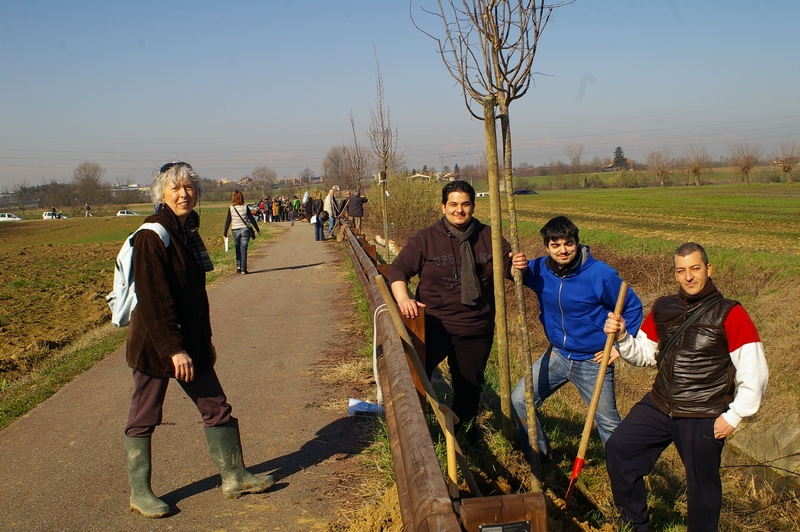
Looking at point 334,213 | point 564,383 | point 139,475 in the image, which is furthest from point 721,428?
point 334,213

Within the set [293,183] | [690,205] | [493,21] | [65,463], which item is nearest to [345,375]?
[65,463]

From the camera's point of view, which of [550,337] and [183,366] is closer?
[183,366]

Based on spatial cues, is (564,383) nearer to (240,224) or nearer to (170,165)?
(170,165)

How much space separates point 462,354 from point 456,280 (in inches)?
20.7

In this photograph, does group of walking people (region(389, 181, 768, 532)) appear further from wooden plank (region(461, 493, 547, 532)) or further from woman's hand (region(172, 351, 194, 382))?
wooden plank (region(461, 493, 547, 532))

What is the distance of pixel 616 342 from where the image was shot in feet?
13.5

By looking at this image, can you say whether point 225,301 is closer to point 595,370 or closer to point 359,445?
point 359,445

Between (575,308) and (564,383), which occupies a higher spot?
(575,308)

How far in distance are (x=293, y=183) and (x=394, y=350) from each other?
4977 inches

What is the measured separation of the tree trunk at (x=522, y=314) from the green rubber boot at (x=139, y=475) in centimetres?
222

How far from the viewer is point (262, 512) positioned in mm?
3891

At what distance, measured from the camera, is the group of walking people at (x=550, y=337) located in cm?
368

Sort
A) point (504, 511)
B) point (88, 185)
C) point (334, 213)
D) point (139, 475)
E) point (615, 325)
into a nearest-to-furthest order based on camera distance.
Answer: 1. point (504, 511)
2. point (139, 475)
3. point (615, 325)
4. point (334, 213)
5. point (88, 185)

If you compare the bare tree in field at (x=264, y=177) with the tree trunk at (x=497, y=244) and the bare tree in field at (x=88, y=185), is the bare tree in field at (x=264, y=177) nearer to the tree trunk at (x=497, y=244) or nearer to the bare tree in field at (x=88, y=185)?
the bare tree in field at (x=88, y=185)
